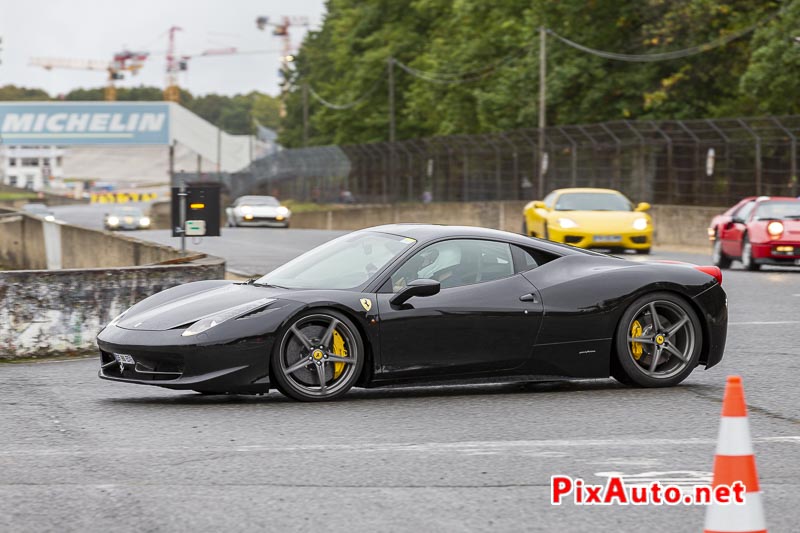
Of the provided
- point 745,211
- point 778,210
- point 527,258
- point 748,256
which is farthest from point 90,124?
point 527,258

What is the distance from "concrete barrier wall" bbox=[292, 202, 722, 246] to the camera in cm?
3588

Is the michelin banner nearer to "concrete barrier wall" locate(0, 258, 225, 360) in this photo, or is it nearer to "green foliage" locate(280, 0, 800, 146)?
"green foliage" locate(280, 0, 800, 146)

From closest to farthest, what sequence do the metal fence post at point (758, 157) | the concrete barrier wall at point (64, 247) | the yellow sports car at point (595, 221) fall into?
1. the concrete barrier wall at point (64, 247)
2. the yellow sports car at point (595, 221)
3. the metal fence post at point (758, 157)

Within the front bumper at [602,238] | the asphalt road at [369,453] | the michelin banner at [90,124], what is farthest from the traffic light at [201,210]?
the michelin banner at [90,124]

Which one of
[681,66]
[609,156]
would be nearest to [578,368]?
[609,156]

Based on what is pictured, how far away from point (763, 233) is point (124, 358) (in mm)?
16097

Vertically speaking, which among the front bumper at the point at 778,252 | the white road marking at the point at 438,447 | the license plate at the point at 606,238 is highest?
the license plate at the point at 606,238

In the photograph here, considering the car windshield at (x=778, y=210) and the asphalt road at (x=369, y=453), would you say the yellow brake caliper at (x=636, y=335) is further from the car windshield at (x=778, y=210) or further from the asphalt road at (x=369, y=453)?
the car windshield at (x=778, y=210)

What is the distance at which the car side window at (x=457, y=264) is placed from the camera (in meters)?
9.05

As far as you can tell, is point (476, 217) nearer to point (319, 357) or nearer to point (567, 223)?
point (567, 223)

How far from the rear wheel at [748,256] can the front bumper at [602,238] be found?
7.25ft

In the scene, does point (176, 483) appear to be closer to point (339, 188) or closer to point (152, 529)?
point (152, 529)

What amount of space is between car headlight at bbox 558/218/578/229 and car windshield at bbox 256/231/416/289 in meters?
15.5

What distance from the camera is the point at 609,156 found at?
39.9m
